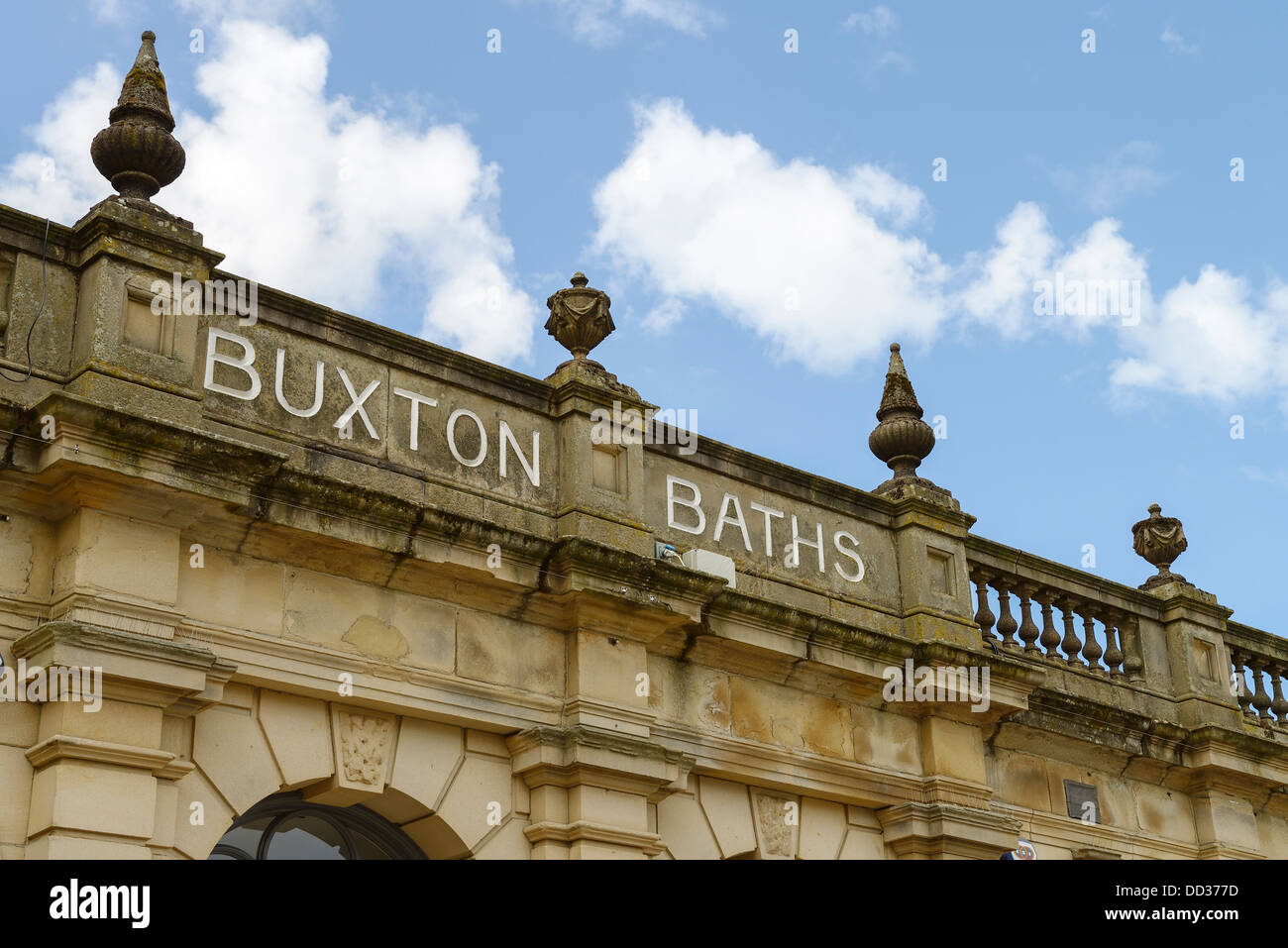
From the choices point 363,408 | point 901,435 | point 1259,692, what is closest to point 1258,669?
point 1259,692

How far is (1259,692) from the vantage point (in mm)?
14781

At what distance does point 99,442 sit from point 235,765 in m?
1.88

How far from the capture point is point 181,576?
29.5 ft

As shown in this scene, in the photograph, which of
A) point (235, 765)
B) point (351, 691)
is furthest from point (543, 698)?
point (235, 765)

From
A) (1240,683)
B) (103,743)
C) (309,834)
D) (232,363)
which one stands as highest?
(232,363)

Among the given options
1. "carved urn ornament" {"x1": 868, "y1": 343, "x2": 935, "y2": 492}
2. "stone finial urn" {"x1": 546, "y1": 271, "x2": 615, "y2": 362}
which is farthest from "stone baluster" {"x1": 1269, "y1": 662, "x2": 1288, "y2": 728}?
"stone finial urn" {"x1": 546, "y1": 271, "x2": 615, "y2": 362}

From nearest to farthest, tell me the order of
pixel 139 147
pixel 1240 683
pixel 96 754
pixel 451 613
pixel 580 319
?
pixel 96 754 < pixel 139 147 < pixel 451 613 < pixel 580 319 < pixel 1240 683

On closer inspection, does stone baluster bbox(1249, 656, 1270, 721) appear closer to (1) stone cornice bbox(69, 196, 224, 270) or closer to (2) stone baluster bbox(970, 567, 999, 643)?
(2) stone baluster bbox(970, 567, 999, 643)

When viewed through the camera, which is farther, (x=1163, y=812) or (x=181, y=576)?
(x=1163, y=812)

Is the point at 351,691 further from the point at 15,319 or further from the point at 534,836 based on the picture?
the point at 15,319

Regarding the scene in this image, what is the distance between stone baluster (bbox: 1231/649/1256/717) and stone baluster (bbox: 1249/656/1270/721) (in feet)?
0.23

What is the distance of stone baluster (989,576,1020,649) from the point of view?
42.9 ft

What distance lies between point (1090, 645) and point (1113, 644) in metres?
0.31

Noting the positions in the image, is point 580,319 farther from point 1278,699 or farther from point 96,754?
point 1278,699
